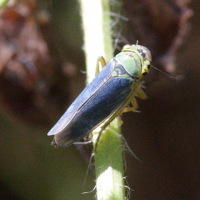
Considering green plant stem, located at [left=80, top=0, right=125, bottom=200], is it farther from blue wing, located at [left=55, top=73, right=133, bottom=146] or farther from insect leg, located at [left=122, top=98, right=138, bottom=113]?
insect leg, located at [left=122, top=98, right=138, bottom=113]

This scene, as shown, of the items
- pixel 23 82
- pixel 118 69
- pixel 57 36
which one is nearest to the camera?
pixel 118 69

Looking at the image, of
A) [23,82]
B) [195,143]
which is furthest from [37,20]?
[195,143]

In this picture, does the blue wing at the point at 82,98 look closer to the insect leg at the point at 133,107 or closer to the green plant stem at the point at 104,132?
the green plant stem at the point at 104,132

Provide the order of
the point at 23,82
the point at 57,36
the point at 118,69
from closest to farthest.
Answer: the point at 118,69 < the point at 23,82 < the point at 57,36

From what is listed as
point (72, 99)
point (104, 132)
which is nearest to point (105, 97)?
point (104, 132)

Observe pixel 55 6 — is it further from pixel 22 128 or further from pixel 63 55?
pixel 22 128

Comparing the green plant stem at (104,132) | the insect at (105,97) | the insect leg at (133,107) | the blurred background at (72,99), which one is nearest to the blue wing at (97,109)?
the insect at (105,97)

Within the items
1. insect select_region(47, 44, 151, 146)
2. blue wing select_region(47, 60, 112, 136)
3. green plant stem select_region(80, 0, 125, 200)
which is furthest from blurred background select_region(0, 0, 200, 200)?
blue wing select_region(47, 60, 112, 136)
